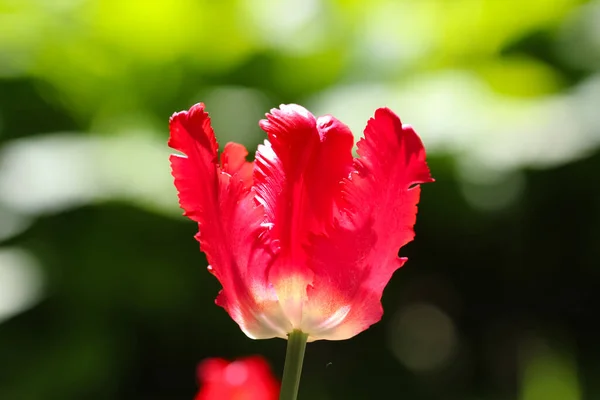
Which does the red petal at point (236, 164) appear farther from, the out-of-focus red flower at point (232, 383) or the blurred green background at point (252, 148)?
the blurred green background at point (252, 148)

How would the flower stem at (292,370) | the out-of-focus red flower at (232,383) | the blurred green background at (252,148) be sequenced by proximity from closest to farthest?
the flower stem at (292,370) < the out-of-focus red flower at (232,383) < the blurred green background at (252,148)

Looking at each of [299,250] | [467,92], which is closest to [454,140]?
[467,92]

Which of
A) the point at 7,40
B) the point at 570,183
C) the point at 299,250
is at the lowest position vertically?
the point at 570,183

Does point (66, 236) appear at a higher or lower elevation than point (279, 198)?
lower

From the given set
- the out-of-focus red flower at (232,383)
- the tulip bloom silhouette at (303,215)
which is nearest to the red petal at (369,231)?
the tulip bloom silhouette at (303,215)

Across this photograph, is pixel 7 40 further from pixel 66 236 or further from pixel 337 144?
pixel 337 144

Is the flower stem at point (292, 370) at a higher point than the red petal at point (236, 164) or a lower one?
lower
